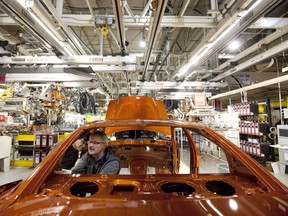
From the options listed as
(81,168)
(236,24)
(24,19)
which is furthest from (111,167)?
(236,24)

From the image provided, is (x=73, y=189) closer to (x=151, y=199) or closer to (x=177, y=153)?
(x=151, y=199)

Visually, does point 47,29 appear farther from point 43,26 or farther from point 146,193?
point 146,193

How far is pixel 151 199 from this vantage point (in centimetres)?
107

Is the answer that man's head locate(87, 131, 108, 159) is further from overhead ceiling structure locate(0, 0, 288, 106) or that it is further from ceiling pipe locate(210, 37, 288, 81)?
ceiling pipe locate(210, 37, 288, 81)

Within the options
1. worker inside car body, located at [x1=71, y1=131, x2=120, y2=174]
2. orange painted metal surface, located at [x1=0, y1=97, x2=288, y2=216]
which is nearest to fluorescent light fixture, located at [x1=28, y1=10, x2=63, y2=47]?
worker inside car body, located at [x1=71, y1=131, x2=120, y2=174]

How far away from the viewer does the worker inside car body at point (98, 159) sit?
199cm

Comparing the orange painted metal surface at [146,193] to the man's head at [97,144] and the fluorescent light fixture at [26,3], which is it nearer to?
the man's head at [97,144]

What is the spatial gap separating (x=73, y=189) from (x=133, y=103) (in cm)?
206

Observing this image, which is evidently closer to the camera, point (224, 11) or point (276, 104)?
point (224, 11)

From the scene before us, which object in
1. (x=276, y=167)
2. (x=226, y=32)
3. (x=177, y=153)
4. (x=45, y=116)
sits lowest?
(x=276, y=167)

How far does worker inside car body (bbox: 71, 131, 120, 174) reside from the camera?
78.3 inches

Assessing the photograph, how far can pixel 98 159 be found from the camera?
2.13 m

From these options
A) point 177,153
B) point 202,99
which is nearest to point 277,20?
point 177,153

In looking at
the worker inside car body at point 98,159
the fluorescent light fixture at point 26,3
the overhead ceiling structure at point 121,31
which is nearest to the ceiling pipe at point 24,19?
the overhead ceiling structure at point 121,31
